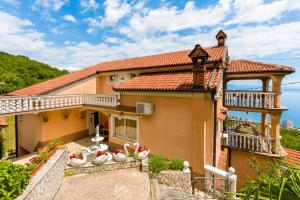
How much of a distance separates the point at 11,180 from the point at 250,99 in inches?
581

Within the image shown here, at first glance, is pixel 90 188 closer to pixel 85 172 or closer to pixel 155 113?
pixel 85 172

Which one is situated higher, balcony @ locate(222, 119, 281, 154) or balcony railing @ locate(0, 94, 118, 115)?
balcony railing @ locate(0, 94, 118, 115)

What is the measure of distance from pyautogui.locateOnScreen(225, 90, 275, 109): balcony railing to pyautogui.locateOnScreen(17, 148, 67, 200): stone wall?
12.8 m

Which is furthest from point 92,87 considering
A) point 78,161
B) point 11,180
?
point 11,180

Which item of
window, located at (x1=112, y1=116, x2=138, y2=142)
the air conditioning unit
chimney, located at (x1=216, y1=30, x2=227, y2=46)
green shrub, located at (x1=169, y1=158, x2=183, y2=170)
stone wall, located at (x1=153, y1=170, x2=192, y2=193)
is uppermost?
chimney, located at (x1=216, y1=30, x2=227, y2=46)

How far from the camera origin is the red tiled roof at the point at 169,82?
1049 centimetres

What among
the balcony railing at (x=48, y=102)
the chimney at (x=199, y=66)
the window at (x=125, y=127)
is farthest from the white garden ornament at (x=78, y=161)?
the chimney at (x=199, y=66)

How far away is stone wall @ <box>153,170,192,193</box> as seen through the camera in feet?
29.6

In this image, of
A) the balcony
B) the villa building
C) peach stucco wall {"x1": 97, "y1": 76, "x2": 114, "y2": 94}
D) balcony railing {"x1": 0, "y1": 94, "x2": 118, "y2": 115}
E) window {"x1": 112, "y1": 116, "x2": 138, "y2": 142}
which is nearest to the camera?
the villa building

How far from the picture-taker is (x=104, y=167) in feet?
30.7

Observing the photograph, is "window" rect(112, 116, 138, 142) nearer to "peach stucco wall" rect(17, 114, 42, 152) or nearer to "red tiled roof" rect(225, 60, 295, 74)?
"peach stucco wall" rect(17, 114, 42, 152)

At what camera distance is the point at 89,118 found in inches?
749

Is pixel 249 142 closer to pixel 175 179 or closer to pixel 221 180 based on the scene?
pixel 221 180

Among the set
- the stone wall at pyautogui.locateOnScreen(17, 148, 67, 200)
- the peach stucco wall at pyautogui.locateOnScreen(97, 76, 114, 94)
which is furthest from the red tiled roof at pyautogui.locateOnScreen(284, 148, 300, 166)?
the peach stucco wall at pyautogui.locateOnScreen(97, 76, 114, 94)
